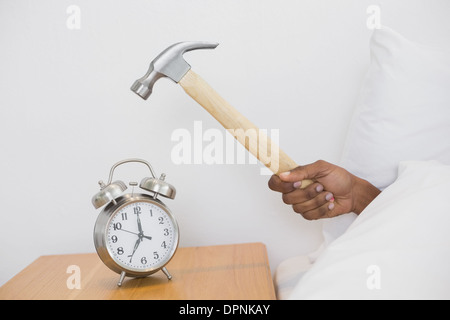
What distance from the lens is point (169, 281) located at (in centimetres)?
118

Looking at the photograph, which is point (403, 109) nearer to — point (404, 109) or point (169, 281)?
point (404, 109)

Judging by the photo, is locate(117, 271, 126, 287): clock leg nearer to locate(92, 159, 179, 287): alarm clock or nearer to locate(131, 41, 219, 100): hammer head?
locate(92, 159, 179, 287): alarm clock

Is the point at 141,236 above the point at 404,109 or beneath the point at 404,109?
beneath

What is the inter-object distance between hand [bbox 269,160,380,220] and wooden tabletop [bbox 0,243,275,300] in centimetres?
18

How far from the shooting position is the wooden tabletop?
1.09 meters

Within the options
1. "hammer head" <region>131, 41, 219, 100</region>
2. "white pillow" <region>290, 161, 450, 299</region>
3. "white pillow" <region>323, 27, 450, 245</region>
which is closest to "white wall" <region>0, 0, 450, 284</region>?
"white pillow" <region>323, 27, 450, 245</region>

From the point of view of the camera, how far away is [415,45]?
133 cm

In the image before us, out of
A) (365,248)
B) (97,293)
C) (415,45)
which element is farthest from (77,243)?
(415,45)

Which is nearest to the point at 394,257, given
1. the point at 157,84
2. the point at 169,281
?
the point at 169,281

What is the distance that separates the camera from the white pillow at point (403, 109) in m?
1.29

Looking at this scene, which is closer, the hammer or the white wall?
the hammer

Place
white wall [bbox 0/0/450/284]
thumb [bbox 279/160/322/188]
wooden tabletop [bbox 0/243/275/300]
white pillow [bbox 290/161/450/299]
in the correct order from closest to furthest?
white pillow [bbox 290/161/450/299]
wooden tabletop [bbox 0/243/275/300]
thumb [bbox 279/160/322/188]
white wall [bbox 0/0/450/284]

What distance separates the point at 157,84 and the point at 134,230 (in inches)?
19.7
